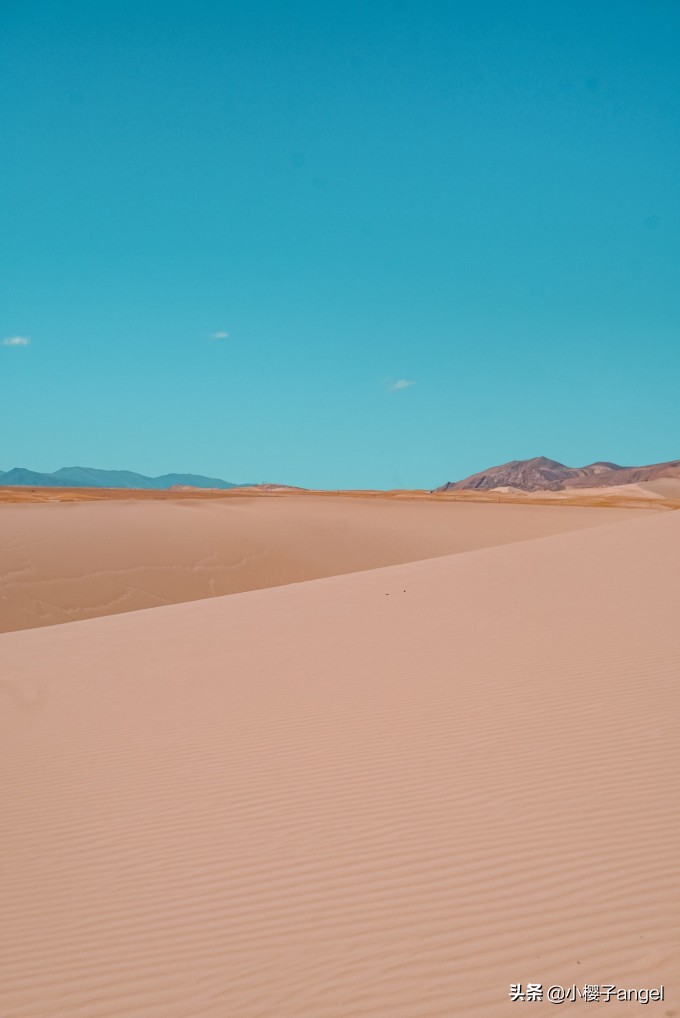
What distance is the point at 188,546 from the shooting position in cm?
2355

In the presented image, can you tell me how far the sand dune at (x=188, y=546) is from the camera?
18.6 meters

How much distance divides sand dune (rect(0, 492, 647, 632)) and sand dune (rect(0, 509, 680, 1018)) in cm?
938

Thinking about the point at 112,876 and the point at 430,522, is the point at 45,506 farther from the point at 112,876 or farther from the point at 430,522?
the point at 112,876

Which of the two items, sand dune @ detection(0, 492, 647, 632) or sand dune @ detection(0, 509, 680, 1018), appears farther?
→ sand dune @ detection(0, 492, 647, 632)

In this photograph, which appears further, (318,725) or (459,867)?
(318,725)

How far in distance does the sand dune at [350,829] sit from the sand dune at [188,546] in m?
9.38

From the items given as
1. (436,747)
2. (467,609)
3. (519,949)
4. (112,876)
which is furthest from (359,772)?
(467,609)

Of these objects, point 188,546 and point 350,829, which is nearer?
point 350,829

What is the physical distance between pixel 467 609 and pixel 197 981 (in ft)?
27.3

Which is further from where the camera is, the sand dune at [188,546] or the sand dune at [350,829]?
the sand dune at [188,546]

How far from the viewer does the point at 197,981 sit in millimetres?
3383

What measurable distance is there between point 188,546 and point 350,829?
1949cm

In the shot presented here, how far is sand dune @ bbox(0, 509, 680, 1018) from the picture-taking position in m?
3.32

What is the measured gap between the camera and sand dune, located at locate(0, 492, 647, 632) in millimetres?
18594
